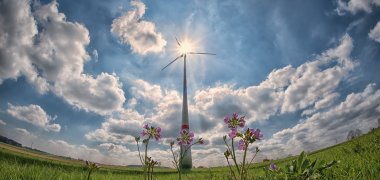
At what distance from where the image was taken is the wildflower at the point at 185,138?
4.26 meters

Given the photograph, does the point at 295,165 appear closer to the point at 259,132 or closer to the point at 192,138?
the point at 259,132

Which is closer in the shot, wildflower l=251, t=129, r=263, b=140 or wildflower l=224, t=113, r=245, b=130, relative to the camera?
wildflower l=251, t=129, r=263, b=140

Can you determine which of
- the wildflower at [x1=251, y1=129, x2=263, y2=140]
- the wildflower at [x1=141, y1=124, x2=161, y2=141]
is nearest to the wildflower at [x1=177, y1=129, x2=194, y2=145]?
the wildflower at [x1=141, y1=124, x2=161, y2=141]

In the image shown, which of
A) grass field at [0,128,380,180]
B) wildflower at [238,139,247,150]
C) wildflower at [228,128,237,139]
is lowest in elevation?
grass field at [0,128,380,180]

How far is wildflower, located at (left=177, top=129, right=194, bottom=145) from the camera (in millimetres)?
4262

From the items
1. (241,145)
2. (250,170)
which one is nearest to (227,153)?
(241,145)

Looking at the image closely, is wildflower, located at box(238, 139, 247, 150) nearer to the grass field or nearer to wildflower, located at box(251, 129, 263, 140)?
wildflower, located at box(251, 129, 263, 140)

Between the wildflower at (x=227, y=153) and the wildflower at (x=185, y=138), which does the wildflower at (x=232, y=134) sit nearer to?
the wildflower at (x=227, y=153)

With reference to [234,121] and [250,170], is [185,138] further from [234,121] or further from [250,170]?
[250,170]

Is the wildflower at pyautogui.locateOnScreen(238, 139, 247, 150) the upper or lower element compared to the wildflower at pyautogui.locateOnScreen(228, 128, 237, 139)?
lower

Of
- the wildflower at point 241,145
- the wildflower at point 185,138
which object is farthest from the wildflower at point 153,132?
the wildflower at point 241,145

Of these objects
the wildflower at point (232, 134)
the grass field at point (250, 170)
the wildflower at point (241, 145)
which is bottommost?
the grass field at point (250, 170)

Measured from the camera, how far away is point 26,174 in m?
4.81

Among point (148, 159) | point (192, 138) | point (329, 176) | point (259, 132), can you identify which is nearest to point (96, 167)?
point (148, 159)
